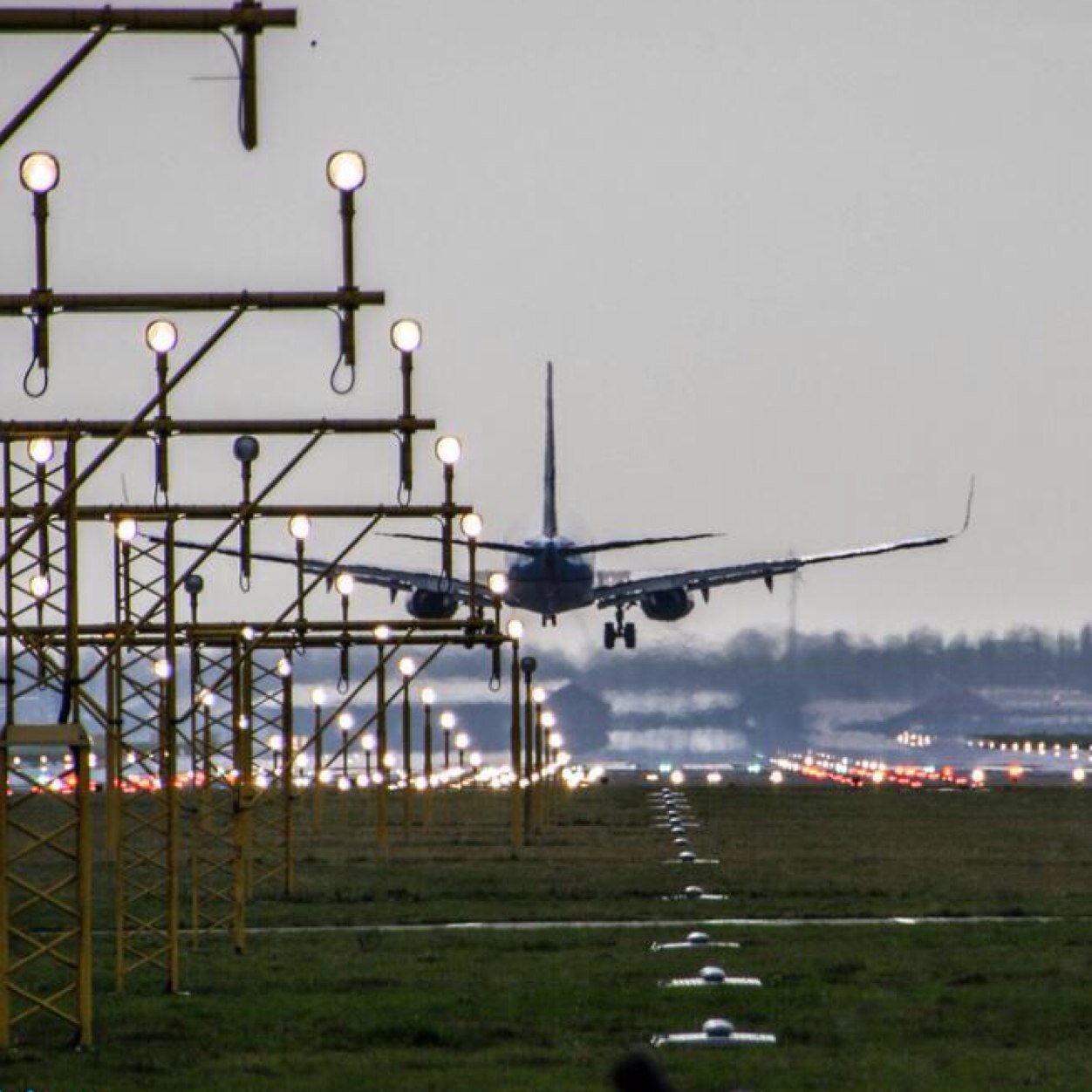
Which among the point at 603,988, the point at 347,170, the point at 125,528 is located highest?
the point at 347,170

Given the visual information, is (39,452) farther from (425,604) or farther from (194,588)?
(425,604)

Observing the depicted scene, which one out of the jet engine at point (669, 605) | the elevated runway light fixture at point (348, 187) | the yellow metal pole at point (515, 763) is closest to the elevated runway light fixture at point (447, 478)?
the elevated runway light fixture at point (348, 187)

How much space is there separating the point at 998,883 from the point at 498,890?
26.2 feet

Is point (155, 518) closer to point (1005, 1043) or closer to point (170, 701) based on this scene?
point (170, 701)

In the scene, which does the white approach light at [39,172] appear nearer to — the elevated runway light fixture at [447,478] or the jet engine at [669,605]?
the elevated runway light fixture at [447,478]

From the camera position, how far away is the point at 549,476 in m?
181

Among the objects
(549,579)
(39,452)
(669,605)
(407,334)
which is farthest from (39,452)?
(549,579)

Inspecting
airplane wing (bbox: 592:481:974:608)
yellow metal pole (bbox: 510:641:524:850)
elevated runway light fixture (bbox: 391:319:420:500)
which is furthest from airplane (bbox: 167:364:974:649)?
elevated runway light fixture (bbox: 391:319:420:500)

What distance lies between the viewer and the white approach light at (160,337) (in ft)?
97.5

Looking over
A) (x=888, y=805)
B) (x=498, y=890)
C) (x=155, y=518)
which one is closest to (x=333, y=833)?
(x=888, y=805)

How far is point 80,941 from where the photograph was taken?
2667cm

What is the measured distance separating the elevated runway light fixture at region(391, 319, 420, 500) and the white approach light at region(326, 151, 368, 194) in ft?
20.7

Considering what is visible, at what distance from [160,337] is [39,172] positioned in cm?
503

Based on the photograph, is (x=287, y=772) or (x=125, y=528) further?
(x=287, y=772)
